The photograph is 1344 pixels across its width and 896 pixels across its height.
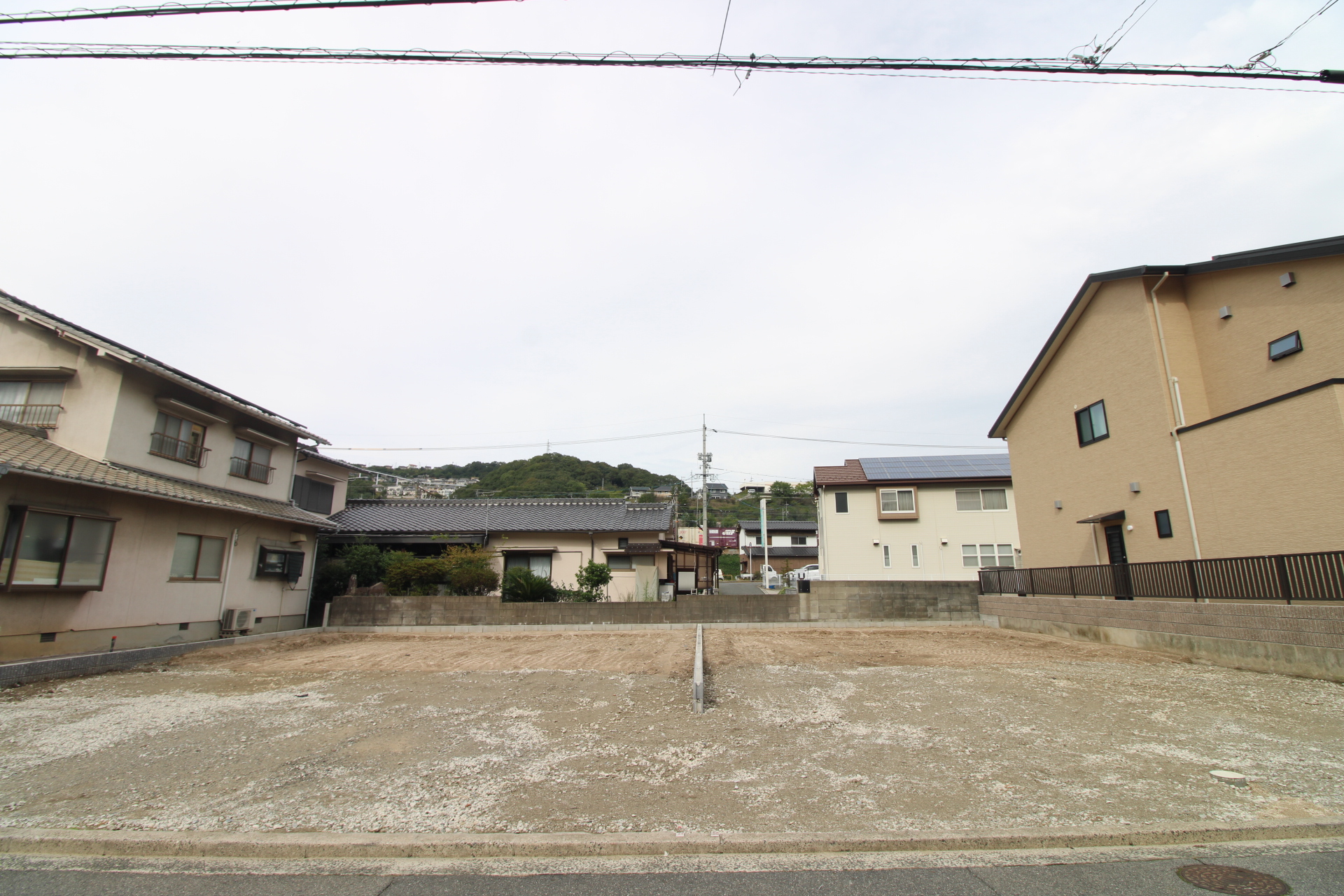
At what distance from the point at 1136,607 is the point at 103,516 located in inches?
699

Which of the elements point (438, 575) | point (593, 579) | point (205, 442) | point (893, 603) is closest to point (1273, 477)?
point (893, 603)

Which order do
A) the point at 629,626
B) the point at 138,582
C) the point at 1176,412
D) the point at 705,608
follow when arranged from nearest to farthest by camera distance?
the point at 138,582 < the point at 1176,412 < the point at 629,626 < the point at 705,608

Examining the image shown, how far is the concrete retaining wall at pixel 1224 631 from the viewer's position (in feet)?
24.5

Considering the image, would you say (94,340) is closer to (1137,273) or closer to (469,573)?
(469,573)

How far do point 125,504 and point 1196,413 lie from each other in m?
20.6

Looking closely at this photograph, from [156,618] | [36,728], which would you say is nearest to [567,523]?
[156,618]

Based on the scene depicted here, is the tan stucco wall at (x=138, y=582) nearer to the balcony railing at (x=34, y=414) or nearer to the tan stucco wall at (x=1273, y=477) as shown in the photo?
the balcony railing at (x=34, y=414)

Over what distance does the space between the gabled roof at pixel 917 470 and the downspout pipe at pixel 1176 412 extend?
34.3ft

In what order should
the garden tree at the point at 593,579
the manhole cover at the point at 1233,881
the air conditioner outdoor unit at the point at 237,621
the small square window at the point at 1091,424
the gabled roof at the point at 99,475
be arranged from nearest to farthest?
the manhole cover at the point at 1233,881 → the gabled roof at the point at 99,475 → the air conditioner outdoor unit at the point at 237,621 → the small square window at the point at 1091,424 → the garden tree at the point at 593,579

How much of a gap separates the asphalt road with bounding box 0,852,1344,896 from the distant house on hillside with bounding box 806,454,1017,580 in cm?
2039

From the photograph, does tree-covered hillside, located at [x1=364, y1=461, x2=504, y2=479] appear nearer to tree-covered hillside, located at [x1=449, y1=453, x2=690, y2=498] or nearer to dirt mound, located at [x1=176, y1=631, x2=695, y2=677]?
tree-covered hillside, located at [x1=449, y1=453, x2=690, y2=498]

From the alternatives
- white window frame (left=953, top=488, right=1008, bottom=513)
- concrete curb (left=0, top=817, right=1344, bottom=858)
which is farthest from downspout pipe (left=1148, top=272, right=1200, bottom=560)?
white window frame (left=953, top=488, right=1008, bottom=513)

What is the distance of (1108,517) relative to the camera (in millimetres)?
14023

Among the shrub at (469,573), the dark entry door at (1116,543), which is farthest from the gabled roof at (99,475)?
the dark entry door at (1116,543)
